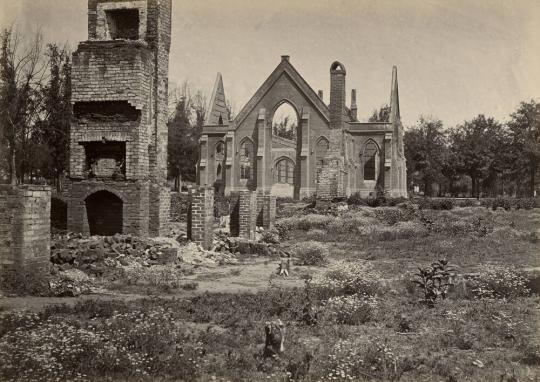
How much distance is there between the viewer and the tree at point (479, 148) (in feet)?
190

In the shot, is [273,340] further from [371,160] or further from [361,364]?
[371,160]

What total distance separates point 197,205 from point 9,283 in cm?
712

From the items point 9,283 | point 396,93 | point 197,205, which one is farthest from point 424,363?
point 396,93

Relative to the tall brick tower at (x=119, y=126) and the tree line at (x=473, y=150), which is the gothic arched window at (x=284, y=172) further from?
the tall brick tower at (x=119, y=126)

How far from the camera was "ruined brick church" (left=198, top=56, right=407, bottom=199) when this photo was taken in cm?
4131

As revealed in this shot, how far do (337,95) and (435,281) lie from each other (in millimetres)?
30787

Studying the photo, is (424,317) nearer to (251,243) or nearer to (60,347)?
(60,347)

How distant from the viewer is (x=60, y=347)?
6.05 m

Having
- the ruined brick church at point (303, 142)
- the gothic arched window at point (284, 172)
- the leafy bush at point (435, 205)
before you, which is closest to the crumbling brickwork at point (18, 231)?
the leafy bush at point (435, 205)

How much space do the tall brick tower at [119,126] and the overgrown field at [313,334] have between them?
587 cm

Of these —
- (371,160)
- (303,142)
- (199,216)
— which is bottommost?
(199,216)

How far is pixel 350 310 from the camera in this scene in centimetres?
860

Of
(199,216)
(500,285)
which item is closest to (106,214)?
(199,216)

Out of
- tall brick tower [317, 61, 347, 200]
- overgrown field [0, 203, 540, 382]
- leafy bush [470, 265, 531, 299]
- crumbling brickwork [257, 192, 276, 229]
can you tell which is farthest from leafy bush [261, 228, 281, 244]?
tall brick tower [317, 61, 347, 200]
